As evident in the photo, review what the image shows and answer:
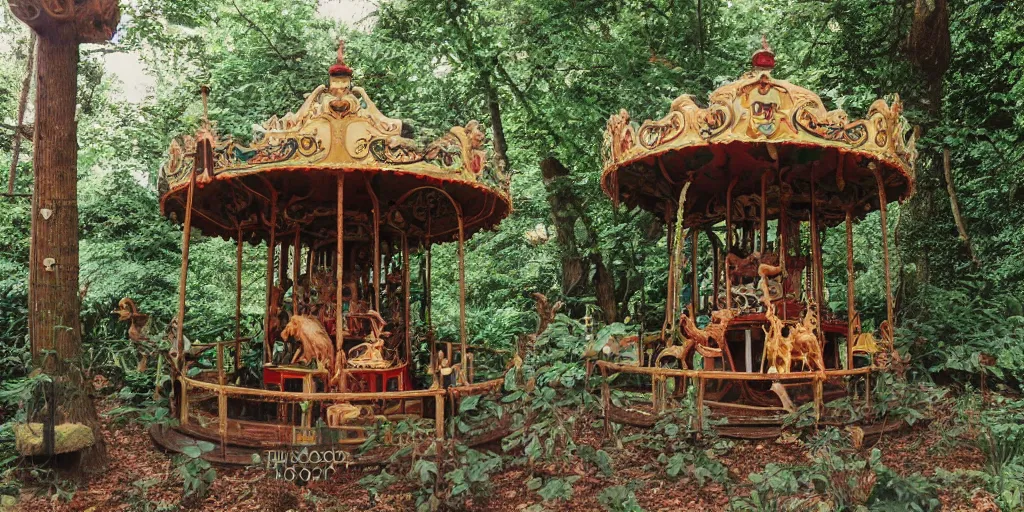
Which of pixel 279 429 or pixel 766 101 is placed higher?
pixel 766 101

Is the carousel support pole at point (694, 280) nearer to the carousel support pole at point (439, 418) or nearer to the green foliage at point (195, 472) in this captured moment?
the carousel support pole at point (439, 418)

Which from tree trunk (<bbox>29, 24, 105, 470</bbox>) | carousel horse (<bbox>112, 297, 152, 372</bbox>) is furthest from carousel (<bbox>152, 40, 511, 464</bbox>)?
tree trunk (<bbox>29, 24, 105, 470</bbox>)

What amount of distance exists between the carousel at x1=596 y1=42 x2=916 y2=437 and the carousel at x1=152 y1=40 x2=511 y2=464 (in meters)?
2.13

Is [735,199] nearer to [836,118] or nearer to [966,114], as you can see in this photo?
[836,118]

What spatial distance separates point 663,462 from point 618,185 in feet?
13.8

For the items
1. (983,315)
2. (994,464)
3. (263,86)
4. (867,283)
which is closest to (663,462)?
(994,464)

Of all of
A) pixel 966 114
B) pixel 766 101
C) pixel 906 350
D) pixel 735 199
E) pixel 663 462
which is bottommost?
pixel 663 462

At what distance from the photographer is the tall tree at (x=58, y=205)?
23.9 ft

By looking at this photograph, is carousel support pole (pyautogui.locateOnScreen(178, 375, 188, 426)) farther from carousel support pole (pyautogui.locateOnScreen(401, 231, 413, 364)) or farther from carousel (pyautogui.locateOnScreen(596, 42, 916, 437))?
carousel (pyautogui.locateOnScreen(596, 42, 916, 437))

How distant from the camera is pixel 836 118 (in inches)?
343

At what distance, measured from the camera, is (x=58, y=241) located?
24.4 feet

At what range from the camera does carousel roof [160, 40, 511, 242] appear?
26.3ft

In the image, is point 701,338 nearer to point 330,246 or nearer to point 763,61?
point 763,61

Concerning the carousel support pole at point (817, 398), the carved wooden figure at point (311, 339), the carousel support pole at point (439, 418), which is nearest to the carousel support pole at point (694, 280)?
the carousel support pole at point (817, 398)
